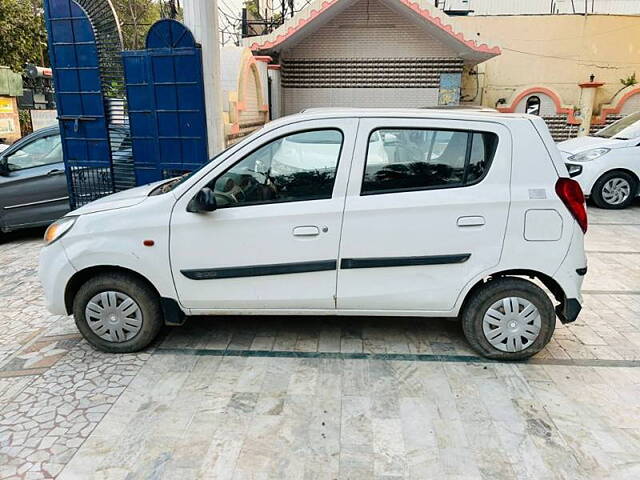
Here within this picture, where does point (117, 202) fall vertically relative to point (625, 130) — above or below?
below

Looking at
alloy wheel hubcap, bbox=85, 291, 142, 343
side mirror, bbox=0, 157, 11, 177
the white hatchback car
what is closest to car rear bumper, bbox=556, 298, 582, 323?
the white hatchback car

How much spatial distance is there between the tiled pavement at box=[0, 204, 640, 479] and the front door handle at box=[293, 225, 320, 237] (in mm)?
952

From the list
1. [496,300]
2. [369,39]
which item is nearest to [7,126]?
[369,39]

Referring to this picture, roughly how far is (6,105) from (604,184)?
16.4m

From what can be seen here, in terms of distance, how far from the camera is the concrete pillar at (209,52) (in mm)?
5828

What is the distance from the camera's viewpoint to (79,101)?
628 cm

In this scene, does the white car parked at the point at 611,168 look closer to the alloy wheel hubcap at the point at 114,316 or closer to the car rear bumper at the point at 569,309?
the car rear bumper at the point at 569,309

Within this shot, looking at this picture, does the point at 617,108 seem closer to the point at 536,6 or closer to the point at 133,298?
the point at 536,6

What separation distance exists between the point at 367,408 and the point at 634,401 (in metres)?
1.72

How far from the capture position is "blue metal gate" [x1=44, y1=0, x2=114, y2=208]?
604cm

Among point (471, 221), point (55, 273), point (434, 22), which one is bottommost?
point (55, 273)

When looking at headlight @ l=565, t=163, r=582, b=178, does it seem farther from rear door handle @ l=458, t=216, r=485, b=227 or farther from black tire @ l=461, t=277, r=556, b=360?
rear door handle @ l=458, t=216, r=485, b=227

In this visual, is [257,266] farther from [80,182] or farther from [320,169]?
[80,182]

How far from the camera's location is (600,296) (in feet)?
16.1
